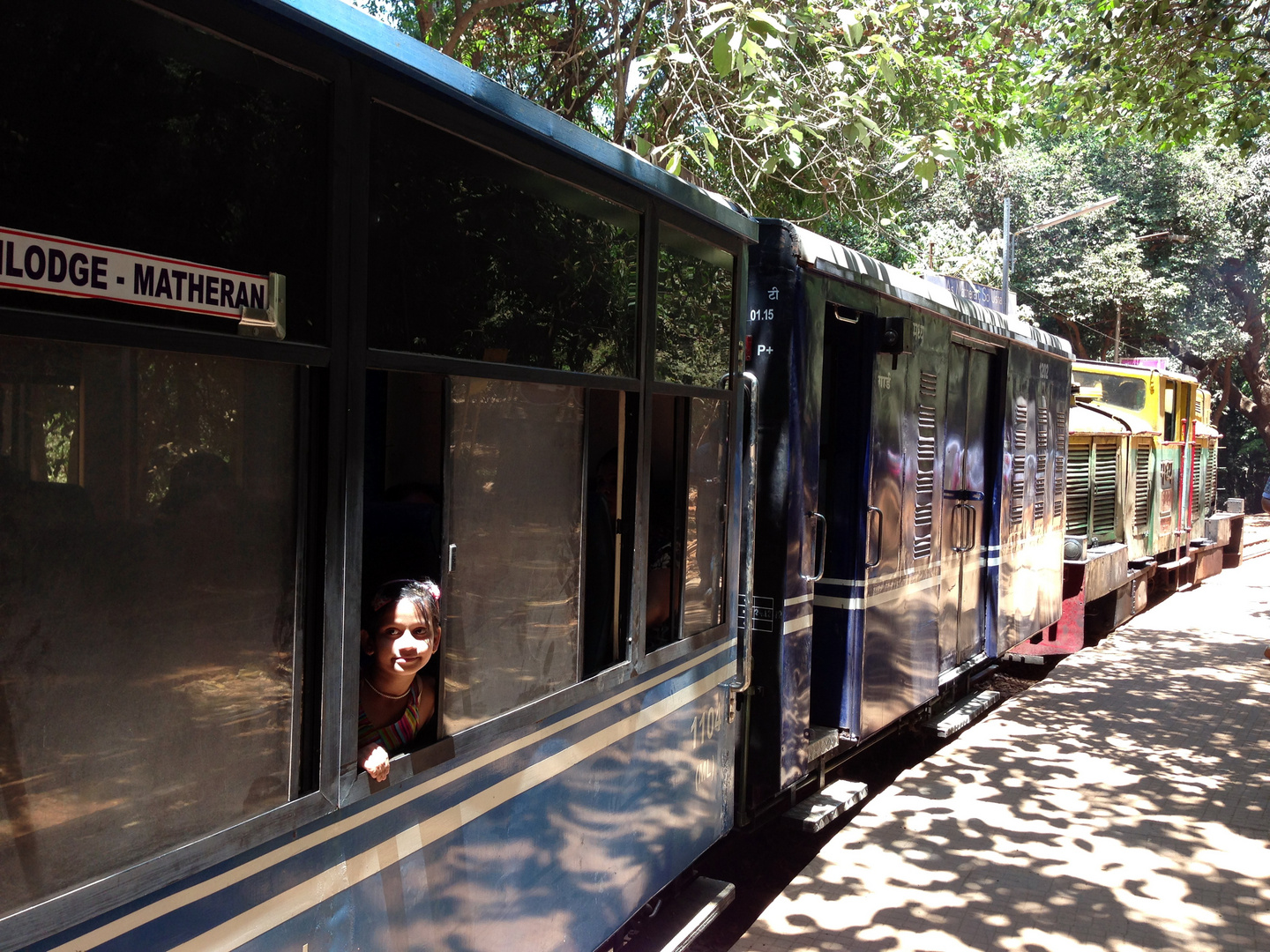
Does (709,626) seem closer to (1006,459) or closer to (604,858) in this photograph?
(604,858)

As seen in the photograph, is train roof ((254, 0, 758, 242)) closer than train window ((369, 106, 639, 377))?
Yes

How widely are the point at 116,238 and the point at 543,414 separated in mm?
1319

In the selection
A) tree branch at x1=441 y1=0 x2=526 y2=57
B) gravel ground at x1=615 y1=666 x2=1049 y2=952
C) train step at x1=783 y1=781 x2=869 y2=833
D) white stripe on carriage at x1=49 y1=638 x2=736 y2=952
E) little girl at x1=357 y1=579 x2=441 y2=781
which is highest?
tree branch at x1=441 y1=0 x2=526 y2=57

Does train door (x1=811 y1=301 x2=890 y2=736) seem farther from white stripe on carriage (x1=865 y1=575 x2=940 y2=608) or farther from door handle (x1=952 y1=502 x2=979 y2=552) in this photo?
door handle (x1=952 y1=502 x2=979 y2=552)

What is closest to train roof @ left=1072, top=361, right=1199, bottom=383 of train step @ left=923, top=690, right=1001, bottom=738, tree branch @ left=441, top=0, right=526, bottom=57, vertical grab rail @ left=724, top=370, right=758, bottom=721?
train step @ left=923, top=690, right=1001, bottom=738

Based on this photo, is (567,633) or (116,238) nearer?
(116,238)

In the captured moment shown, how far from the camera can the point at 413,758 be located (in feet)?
7.91

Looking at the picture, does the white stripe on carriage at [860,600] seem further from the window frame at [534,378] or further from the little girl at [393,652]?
the little girl at [393,652]

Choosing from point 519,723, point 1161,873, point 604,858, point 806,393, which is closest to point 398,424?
point 519,723

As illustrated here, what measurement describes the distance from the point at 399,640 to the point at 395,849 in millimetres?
461

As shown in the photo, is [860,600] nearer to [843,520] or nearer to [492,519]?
[843,520]

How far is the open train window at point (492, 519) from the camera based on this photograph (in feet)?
8.39

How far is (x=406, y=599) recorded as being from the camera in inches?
95.0

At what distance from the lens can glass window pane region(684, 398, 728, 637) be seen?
3.78 meters
